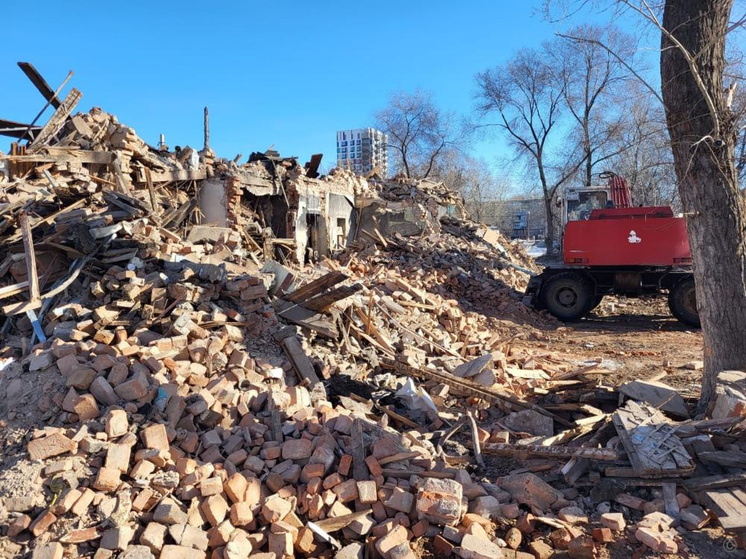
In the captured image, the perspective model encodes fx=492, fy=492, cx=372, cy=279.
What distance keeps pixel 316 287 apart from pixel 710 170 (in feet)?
14.7

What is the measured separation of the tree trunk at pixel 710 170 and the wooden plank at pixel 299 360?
402 centimetres

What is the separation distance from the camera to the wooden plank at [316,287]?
246 inches

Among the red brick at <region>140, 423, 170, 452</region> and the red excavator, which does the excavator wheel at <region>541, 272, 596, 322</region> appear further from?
the red brick at <region>140, 423, 170, 452</region>

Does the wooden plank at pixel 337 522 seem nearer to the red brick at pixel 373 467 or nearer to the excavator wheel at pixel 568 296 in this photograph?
the red brick at pixel 373 467

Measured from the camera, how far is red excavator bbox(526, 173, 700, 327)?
423 inches

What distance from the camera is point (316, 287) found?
643 centimetres

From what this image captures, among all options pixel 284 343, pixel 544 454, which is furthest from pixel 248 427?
pixel 544 454

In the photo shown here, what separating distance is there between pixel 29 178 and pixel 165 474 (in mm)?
8937

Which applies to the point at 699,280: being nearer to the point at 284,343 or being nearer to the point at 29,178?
the point at 284,343

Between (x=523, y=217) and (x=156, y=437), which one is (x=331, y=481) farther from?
(x=523, y=217)

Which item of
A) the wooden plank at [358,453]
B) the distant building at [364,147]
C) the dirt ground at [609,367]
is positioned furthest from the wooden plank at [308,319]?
the distant building at [364,147]

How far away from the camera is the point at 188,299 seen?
5.71 m

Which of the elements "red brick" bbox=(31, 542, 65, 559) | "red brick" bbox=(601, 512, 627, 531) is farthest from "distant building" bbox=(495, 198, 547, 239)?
"red brick" bbox=(31, 542, 65, 559)

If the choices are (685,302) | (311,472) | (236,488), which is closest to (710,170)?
(311,472)
